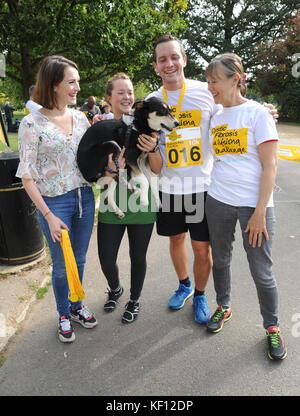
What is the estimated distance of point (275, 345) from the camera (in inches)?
102

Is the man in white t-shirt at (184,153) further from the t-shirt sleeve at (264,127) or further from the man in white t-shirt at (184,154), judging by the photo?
the t-shirt sleeve at (264,127)

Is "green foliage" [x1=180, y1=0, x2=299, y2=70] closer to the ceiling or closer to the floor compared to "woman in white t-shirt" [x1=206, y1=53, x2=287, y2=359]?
closer to the ceiling

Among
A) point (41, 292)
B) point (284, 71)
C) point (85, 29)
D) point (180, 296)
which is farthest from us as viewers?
point (284, 71)

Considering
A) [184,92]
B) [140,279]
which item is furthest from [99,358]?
[184,92]

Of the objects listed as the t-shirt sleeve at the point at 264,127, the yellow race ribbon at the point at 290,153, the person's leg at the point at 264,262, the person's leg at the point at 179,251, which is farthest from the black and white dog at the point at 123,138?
the yellow race ribbon at the point at 290,153

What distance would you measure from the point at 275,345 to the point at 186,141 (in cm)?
189

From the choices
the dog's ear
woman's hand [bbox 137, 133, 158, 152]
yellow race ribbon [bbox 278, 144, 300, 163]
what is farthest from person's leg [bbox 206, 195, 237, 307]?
yellow race ribbon [bbox 278, 144, 300, 163]

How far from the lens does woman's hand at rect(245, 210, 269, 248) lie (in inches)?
94.9

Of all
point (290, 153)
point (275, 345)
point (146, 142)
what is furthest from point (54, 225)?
point (290, 153)

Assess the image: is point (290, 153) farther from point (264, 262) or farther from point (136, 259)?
point (136, 259)

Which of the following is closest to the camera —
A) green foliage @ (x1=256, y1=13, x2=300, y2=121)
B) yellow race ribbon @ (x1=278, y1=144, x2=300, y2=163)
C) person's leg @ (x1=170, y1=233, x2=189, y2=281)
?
person's leg @ (x1=170, y1=233, x2=189, y2=281)

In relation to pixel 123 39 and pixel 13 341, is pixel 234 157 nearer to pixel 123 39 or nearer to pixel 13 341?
pixel 13 341

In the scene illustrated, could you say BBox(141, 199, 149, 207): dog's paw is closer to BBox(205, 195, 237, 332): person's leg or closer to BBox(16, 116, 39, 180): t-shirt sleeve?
BBox(205, 195, 237, 332): person's leg

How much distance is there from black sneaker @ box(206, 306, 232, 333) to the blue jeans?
1.34 meters
